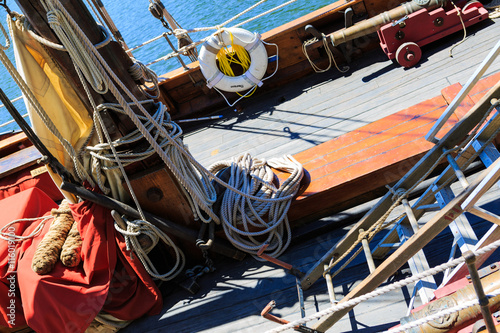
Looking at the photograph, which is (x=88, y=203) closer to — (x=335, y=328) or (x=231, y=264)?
(x=231, y=264)

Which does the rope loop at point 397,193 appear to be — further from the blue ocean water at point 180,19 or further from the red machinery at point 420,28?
the blue ocean water at point 180,19

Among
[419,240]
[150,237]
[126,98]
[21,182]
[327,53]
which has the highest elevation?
[327,53]

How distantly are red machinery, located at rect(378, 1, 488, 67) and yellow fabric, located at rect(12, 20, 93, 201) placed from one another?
290cm

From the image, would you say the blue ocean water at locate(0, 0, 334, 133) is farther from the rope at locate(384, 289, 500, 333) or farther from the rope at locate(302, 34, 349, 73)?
the rope at locate(384, 289, 500, 333)

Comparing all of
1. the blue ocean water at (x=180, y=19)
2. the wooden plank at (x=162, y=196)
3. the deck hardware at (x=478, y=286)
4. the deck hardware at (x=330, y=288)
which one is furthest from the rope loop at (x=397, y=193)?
the blue ocean water at (x=180, y=19)

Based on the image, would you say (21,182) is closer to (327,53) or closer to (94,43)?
(94,43)

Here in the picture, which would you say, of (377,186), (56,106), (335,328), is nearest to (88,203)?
(56,106)

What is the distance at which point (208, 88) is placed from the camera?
508 cm

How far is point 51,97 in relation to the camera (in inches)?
101

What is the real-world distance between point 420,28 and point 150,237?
10.4ft

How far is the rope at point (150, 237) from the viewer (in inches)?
109

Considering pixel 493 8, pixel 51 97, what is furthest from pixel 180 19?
pixel 51 97

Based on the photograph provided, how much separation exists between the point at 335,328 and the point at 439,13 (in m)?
3.11

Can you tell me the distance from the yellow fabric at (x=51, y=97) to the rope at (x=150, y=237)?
Answer: 523 millimetres
